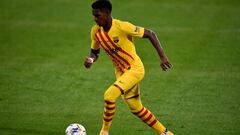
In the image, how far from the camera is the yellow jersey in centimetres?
797

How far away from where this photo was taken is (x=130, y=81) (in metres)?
7.95

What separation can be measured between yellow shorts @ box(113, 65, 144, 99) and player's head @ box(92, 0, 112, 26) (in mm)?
832

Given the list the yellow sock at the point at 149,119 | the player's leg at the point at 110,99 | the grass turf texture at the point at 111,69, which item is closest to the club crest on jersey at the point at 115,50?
the player's leg at the point at 110,99

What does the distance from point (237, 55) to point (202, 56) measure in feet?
2.59

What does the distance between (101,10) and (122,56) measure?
2.52 ft

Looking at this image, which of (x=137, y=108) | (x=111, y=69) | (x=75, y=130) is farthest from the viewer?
(x=111, y=69)

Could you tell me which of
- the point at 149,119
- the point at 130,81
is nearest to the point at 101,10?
the point at 130,81

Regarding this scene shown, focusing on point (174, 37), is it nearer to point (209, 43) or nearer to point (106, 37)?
point (209, 43)

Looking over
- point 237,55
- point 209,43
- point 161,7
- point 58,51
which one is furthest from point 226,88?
point 161,7

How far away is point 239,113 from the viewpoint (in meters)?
9.53

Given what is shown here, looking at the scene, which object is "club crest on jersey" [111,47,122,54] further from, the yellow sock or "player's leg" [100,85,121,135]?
the yellow sock

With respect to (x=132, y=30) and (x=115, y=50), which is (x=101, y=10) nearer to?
(x=132, y=30)

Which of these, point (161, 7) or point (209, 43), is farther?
point (161, 7)

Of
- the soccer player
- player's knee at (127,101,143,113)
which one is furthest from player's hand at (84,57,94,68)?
player's knee at (127,101,143,113)
